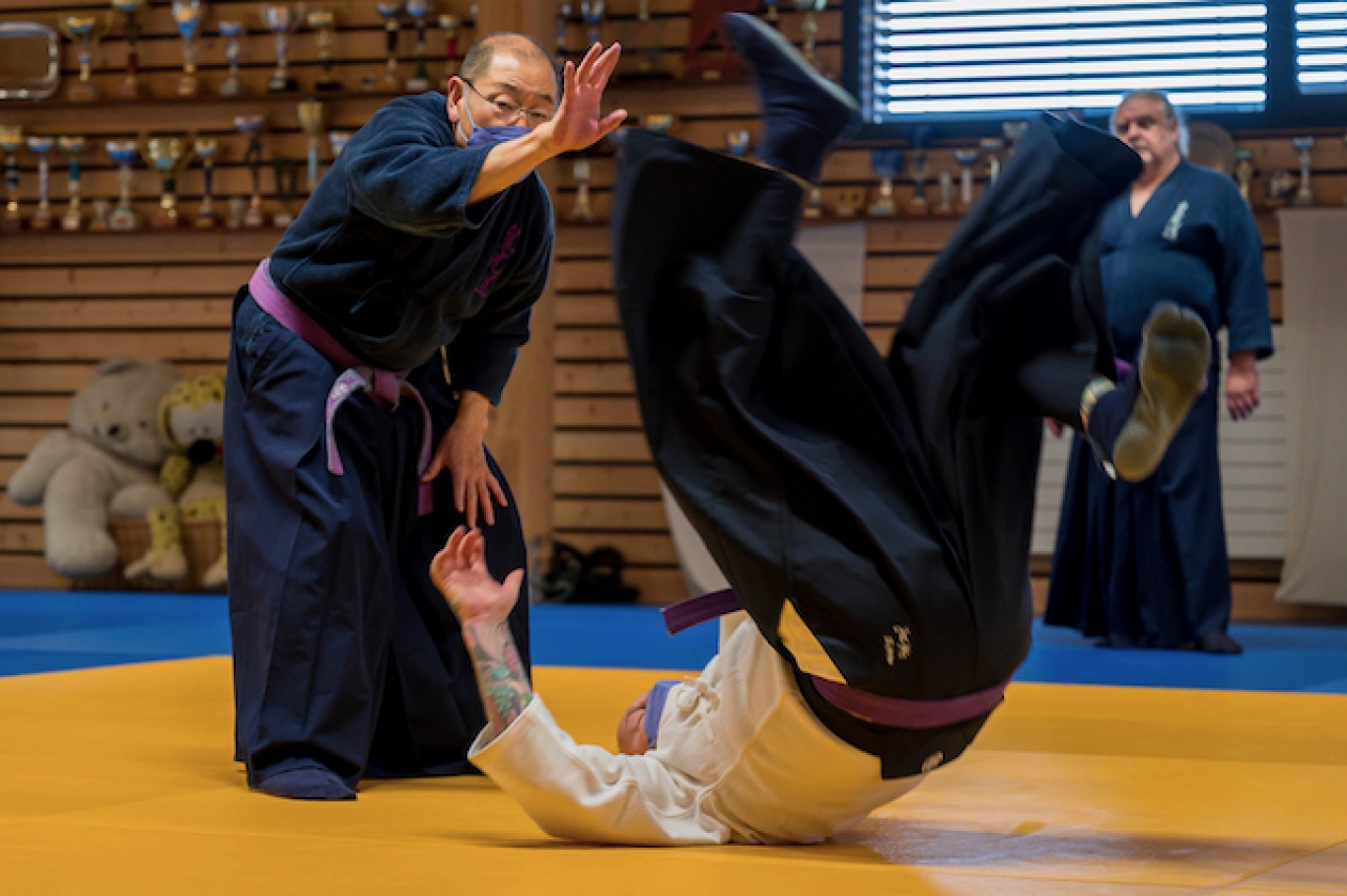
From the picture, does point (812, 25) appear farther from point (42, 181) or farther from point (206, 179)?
point (42, 181)

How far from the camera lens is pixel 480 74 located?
2.42 meters

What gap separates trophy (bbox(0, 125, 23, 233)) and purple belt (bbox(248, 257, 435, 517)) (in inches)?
228

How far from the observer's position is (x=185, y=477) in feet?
24.2

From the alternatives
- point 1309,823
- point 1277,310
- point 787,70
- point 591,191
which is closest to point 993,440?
point 787,70

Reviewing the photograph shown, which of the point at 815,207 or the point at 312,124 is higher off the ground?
the point at 312,124

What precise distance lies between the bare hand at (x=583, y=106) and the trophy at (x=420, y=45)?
17.8 feet

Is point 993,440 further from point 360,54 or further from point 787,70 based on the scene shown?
point 360,54

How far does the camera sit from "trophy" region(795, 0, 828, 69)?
6910 mm

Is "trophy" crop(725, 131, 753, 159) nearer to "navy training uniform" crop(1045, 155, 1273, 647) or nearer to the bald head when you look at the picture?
"navy training uniform" crop(1045, 155, 1273, 647)

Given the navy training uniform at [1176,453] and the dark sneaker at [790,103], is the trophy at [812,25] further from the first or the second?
the dark sneaker at [790,103]

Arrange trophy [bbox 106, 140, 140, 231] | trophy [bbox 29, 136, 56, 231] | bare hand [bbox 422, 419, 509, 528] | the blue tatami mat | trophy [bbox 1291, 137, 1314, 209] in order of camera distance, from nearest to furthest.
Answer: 1. bare hand [bbox 422, 419, 509, 528]
2. the blue tatami mat
3. trophy [bbox 1291, 137, 1314, 209]
4. trophy [bbox 106, 140, 140, 231]
5. trophy [bbox 29, 136, 56, 231]

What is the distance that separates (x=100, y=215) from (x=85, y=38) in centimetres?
88

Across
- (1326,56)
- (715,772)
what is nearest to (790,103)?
(715,772)

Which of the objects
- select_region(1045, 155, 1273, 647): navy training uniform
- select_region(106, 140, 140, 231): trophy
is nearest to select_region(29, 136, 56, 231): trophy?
select_region(106, 140, 140, 231): trophy
